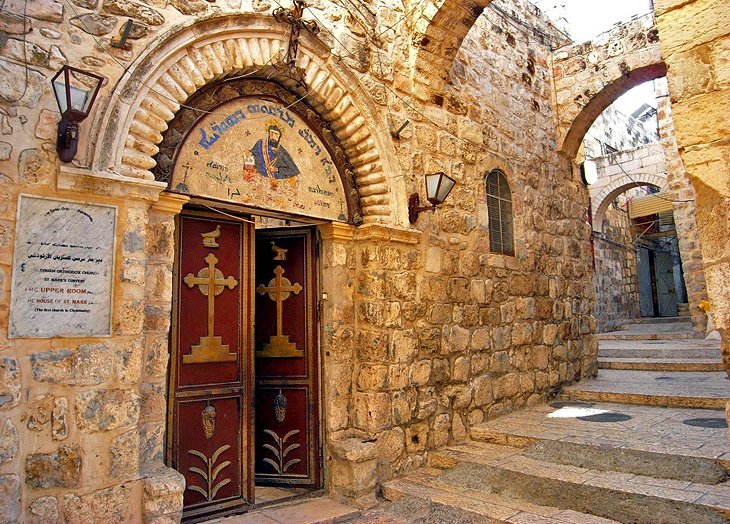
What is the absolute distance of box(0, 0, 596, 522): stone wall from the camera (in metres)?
2.54

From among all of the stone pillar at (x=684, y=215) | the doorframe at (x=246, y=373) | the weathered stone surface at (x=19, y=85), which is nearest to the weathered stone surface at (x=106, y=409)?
the doorframe at (x=246, y=373)

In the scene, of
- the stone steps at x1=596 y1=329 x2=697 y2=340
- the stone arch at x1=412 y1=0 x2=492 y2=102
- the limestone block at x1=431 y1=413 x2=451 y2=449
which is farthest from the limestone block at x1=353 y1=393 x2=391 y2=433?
the stone steps at x1=596 y1=329 x2=697 y2=340

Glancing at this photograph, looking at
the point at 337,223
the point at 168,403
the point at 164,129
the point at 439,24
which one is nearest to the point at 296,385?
the point at 168,403

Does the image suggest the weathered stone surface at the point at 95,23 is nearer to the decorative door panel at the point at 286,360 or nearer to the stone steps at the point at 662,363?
the decorative door panel at the point at 286,360

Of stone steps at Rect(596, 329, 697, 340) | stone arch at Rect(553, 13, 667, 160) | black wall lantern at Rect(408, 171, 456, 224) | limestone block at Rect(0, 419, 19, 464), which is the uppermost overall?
stone arch at Rect(553, 13, 667, 160)

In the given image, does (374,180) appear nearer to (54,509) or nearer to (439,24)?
(439,24)

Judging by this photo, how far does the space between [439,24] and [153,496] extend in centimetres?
428

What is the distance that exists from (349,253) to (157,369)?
1.81 m

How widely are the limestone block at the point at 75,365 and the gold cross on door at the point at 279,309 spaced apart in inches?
64.8

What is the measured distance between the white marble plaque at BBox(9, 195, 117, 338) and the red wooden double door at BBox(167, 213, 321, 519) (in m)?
0.72

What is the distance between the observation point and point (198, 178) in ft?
11.0

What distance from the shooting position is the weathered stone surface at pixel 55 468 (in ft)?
7.91

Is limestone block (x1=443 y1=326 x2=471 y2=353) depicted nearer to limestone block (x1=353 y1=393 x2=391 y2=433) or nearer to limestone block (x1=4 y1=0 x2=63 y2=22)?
limestone block (x1=353 y1=393 x2=391 y2=433)

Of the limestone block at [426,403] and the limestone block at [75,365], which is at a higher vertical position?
the limestone block at [75,365]
